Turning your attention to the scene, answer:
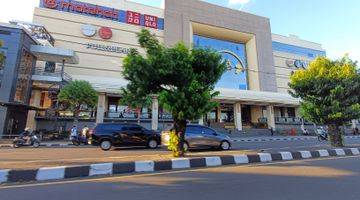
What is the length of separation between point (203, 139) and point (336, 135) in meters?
6.86

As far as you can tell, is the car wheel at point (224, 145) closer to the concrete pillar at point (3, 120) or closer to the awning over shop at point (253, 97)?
the concrete pillar at point (3, 120)

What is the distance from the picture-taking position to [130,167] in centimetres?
780

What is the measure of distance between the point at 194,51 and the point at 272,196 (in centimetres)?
645

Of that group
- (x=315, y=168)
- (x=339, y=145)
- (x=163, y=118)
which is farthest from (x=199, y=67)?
(x=163, y=118)

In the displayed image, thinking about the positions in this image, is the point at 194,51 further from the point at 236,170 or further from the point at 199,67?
the point at 236,170

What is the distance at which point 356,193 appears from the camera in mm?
5148

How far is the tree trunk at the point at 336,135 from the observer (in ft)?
47.2

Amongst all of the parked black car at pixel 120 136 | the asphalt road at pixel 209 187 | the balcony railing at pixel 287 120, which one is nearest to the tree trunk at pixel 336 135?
the asphalt road at pixel 209 187

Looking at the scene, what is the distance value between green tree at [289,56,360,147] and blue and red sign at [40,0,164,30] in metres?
33.2

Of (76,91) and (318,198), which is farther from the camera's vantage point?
(76,91)

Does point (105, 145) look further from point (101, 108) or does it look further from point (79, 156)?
point (101, 108)

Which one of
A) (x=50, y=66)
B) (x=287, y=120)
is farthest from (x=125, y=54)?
(x=287, y=120)

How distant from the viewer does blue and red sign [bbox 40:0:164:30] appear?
40.1m

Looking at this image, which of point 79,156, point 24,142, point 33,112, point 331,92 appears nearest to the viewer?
point 79,156
